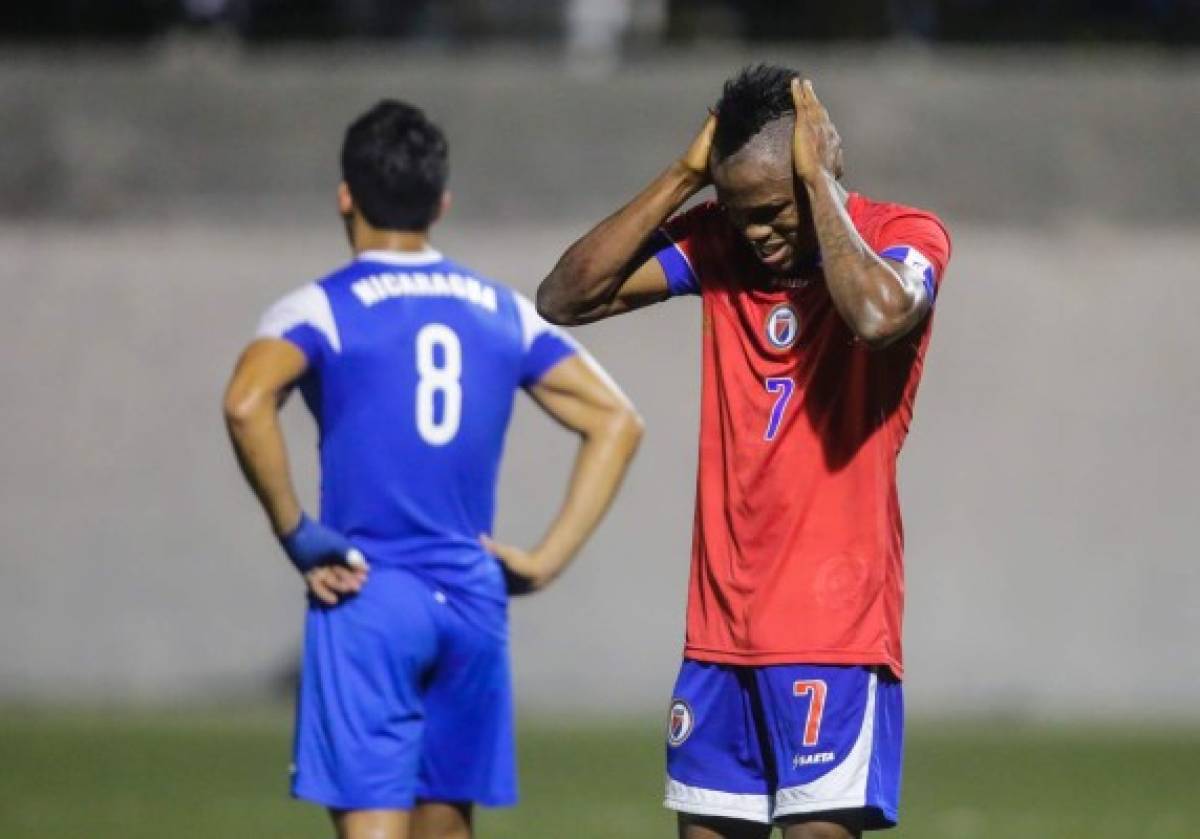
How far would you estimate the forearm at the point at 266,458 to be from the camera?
5770mm

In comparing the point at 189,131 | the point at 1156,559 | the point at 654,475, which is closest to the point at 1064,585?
the point at 1156,559

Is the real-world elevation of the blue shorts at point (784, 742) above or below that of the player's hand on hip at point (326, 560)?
below

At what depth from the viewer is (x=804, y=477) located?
5023 mm

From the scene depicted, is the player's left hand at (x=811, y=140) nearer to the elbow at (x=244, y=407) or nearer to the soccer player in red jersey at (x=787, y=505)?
the soccer player in red jersey at (x=787, y=505)

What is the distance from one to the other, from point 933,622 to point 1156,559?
60.2 inches

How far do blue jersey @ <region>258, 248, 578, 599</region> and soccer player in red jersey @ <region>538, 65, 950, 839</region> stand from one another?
835 millimetres

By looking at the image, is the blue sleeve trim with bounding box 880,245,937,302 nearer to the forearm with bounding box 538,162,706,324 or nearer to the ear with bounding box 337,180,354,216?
the forearm with bounding box 538,162,706,324

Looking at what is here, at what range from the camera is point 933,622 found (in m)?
15.9

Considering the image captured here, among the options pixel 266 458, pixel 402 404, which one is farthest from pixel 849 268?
pixel 266 458

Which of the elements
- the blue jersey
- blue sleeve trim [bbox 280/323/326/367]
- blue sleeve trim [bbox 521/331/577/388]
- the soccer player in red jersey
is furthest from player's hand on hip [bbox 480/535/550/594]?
the soccer player in red jersey

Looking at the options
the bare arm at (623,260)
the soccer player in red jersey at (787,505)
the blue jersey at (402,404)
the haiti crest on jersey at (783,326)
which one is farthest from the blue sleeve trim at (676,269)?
the blue jersey at (402,404)

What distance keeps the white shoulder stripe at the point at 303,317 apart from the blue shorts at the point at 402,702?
592mm

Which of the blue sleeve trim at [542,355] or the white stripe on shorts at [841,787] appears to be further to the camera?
the blue sleeve trim at [542,355]

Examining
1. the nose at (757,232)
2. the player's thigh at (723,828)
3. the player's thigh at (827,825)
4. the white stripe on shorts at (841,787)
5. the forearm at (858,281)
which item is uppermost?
the nose at (757,232)
